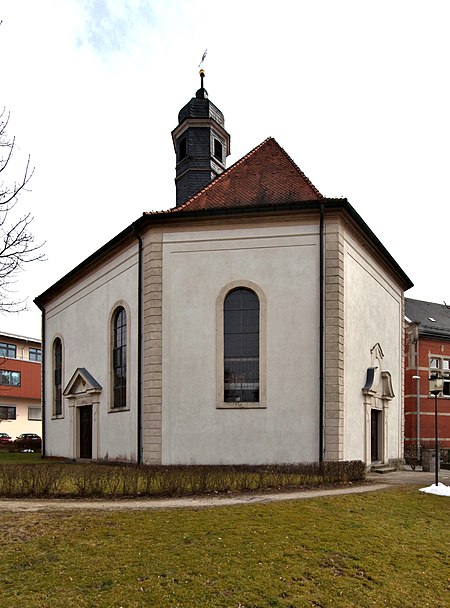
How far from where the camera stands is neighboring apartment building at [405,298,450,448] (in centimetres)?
4000

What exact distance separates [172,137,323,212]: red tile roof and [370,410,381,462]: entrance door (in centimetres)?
938

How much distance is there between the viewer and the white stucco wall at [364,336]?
20953 mm

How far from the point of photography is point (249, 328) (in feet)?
69.2

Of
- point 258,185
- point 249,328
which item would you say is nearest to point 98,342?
point 249,328

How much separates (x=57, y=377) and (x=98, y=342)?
7.20 metres

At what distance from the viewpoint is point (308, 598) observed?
306 inches

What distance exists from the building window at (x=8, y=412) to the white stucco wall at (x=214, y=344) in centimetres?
4319

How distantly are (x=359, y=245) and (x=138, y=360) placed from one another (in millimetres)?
9281

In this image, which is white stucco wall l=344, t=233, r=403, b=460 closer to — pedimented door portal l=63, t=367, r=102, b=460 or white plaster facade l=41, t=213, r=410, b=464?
white plaster facade l=41, t=213, r=410, b=464

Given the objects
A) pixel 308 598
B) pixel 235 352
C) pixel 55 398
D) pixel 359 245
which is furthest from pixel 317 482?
pixel 55 398

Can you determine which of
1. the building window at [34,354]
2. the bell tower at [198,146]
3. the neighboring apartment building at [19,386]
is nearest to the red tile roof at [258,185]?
the bell tower at [198,146]

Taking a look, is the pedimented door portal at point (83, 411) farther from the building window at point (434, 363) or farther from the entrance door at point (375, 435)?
the building window at point (434, 363)

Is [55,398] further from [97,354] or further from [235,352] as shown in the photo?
[235,352]

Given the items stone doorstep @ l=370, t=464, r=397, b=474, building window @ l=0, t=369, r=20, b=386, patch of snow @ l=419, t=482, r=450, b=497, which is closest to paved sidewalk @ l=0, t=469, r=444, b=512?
patch of snow @ l=419, t=482, r=450, b=497
